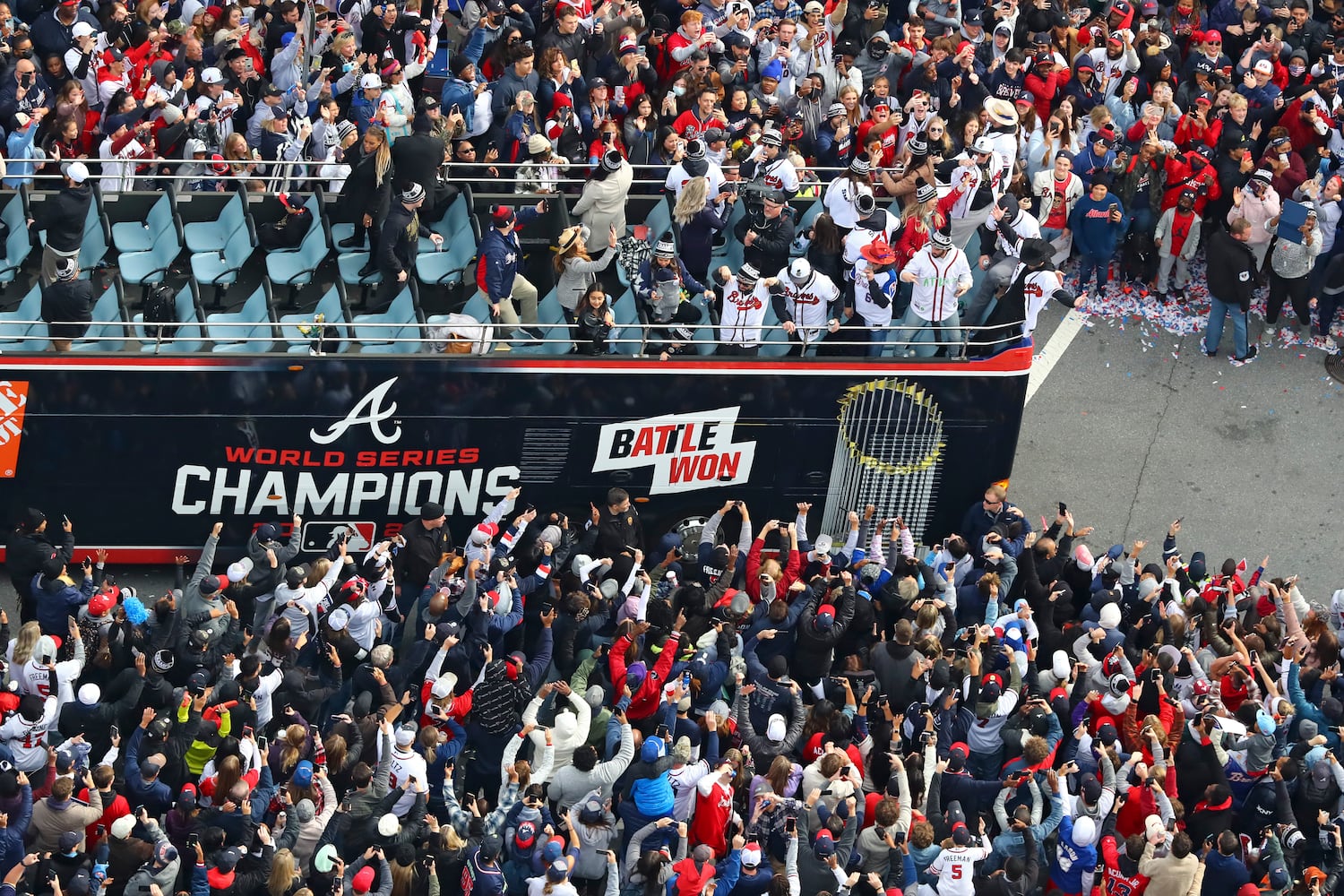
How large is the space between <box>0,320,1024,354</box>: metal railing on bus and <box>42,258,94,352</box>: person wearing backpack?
0.09 m

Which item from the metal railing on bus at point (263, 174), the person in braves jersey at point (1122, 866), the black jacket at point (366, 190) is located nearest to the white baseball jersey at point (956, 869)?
the person in braves jersey at point (1122, 866)

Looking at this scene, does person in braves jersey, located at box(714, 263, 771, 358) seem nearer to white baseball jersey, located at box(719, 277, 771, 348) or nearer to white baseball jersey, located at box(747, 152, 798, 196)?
white baseball jersey, located at box(719, 277, 771, 348)

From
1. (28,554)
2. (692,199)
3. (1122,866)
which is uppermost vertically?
(692,199)

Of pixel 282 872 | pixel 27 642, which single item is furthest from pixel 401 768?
pixel 27 642

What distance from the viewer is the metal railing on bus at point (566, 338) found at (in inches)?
787

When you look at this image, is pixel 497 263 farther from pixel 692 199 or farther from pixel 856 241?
pixel 856 241

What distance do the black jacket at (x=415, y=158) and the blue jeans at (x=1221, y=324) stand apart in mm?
9003

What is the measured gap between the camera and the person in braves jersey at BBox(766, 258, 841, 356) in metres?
20.7

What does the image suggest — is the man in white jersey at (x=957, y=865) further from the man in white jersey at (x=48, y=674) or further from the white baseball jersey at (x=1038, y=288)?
the man in white jersey at (x=48, y=674)

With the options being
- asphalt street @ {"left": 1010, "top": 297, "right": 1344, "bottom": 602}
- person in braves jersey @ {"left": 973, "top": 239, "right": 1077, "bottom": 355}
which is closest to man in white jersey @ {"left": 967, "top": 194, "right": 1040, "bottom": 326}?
person in braves jersey @ {"left": 973, "top": 239, "right": 1077, "bottom": 355}

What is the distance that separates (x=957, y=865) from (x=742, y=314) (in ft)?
19.8

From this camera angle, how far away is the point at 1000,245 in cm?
2141

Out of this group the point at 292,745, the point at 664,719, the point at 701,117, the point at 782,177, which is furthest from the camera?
the point at 701,117

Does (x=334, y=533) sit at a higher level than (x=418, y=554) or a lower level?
lower
